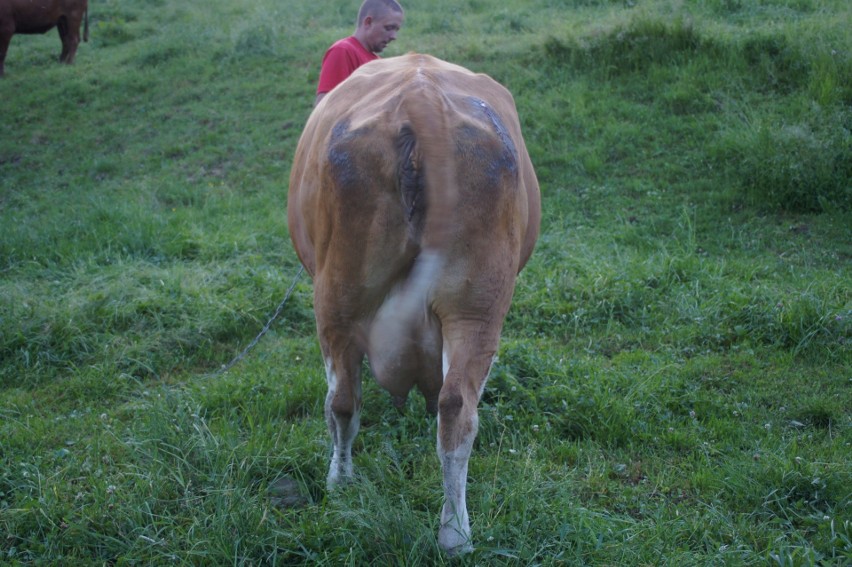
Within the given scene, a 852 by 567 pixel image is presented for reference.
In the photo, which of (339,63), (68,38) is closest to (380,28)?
(339,63)

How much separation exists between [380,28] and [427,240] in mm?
2877

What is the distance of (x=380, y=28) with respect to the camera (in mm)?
5230

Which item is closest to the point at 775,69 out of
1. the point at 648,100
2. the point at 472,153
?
the point at 648,100

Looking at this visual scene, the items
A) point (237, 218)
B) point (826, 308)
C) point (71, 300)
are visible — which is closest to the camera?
point (826, 308)

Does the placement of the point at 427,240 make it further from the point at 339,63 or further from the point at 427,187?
the point at 339,63

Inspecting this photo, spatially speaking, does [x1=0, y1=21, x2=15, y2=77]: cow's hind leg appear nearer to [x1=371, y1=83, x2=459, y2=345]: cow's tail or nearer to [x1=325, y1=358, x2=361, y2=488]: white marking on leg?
[x1=325, y1=358, x2=361, y2=488]: white marking on leg

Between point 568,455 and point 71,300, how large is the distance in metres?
3.50

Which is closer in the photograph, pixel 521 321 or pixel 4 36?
pixel 521 321

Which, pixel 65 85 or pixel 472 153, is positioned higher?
pixel 472 153

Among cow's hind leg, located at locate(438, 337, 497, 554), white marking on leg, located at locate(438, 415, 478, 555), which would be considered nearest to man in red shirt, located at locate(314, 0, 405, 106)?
cow's hind leg, located at locate(438, 337, 497, 554)

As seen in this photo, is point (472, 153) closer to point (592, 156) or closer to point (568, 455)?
point (568, 455)

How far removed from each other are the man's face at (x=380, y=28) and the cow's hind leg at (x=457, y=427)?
2.94 metres

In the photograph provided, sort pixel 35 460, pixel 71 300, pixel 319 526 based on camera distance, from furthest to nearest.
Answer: pixel 71 300 < pixel 35 460 < pixel 319 526

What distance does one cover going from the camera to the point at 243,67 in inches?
425
